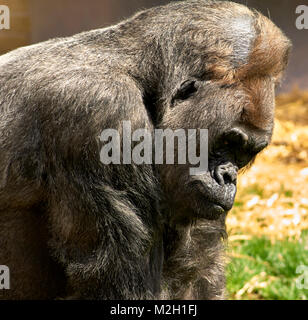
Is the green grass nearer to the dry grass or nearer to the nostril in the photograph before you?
the dry grass

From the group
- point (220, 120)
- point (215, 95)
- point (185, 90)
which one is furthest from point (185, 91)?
point (220, 120)

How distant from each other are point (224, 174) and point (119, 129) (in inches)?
33.1

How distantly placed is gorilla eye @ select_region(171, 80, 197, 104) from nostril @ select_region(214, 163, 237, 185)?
22.2 inches

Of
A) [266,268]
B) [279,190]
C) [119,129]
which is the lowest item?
[266,268]

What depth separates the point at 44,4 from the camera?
11.1 m

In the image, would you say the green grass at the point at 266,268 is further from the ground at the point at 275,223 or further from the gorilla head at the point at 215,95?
the gorilla head at the point at 215,95

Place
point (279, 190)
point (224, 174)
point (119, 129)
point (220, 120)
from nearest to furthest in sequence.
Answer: point (119, 129)
point (220, 120)
point (224, 174)
point (279, 190)

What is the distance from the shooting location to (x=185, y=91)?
5.27 meters

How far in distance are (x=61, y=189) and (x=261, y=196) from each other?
17.5ft

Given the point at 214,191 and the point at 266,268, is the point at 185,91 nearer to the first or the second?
the point at 214,191

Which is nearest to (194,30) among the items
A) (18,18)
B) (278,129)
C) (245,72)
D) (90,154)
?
(245,72)

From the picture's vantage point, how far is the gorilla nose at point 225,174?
17.2 feet

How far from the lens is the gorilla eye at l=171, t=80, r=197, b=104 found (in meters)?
5.25
